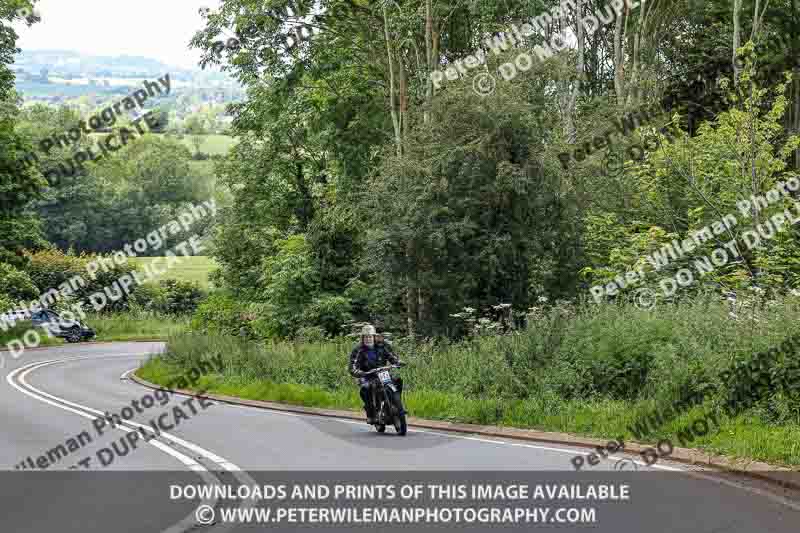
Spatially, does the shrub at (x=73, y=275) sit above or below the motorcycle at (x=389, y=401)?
above

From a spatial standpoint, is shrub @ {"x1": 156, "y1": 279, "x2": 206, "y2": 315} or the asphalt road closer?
the asphalt road

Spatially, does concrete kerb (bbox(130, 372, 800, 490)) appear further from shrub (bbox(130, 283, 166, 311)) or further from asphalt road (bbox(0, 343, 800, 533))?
shrub (bbox(130, 283, 166, 311))

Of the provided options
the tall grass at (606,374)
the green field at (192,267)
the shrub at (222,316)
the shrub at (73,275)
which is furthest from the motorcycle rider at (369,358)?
the green field at (192,267)

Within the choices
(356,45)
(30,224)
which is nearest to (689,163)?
(356,45)

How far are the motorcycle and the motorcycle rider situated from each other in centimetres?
38

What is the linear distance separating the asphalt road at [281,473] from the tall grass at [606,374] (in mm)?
1533

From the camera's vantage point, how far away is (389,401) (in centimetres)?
1617

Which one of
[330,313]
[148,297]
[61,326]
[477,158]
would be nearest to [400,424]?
[477,158]

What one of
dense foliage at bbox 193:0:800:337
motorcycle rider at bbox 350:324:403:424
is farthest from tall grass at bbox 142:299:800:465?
dense foliage at bbox 193:0:800:337

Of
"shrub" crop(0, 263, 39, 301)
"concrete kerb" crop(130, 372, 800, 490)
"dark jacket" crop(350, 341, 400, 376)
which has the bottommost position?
"concrete kerb" crop(130, 372, 800, 490)

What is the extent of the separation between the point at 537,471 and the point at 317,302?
25947 mm

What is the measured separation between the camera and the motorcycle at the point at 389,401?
16.1 metres

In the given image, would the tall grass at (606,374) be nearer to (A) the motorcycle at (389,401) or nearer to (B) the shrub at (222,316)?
(A) the motorcycle at (389,401)

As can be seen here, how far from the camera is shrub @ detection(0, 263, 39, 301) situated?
4809cm
